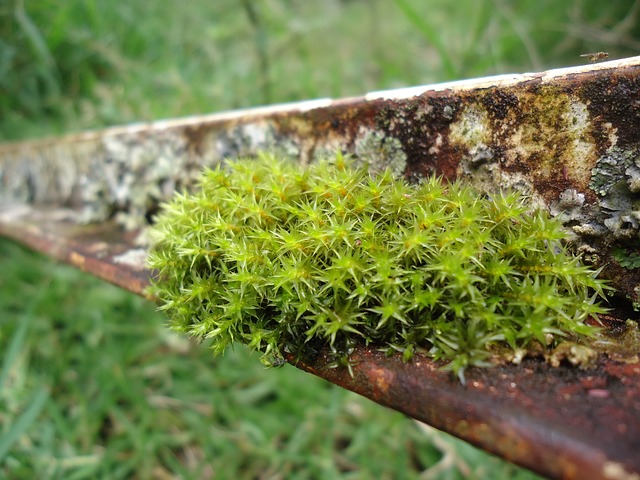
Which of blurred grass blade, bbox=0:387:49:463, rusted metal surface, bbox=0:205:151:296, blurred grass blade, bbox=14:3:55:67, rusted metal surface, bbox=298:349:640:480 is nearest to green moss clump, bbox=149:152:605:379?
rusted metal surface, bbox=298:349:640:480

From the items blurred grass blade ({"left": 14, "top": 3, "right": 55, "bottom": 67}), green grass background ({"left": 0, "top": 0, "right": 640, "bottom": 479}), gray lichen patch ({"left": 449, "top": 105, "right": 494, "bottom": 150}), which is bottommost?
green grass background ({"left": 0, "top": 0, "right": 640, "bottom": 479})

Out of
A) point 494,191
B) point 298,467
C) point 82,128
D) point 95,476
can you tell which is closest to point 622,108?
point 494,191

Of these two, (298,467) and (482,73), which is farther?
(482,73)

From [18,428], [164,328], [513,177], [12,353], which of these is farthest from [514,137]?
[12,353]

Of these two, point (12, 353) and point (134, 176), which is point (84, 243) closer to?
point (134, 176)

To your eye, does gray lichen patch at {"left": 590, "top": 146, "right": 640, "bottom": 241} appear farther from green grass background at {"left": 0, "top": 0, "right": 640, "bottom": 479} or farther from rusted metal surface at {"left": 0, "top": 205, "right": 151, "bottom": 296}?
green grass background at {"left": 0, "top": 0, "right": 640, "bottom": 479}

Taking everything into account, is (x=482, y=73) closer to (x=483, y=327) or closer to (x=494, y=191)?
(x=494, y=191)
